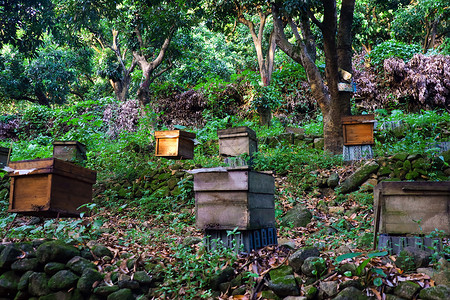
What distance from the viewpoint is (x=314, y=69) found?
27.6ft

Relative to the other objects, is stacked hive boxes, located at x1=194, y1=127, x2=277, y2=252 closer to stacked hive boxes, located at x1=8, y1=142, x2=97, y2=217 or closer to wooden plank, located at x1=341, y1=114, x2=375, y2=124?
stacked hive boxes, located at x1=8, y1=142, x2=97, y2=217

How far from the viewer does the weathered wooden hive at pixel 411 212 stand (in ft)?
10.7

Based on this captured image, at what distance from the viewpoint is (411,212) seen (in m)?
3.33

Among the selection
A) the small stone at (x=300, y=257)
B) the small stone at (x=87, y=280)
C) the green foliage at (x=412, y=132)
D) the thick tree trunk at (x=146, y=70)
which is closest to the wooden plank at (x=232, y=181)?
the small stone at (x=300, y=257)

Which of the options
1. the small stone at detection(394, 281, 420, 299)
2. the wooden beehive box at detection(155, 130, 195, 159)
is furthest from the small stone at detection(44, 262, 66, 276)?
the wooden beehive box at detection(155, 130, 195, 159)

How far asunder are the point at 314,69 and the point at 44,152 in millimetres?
7260

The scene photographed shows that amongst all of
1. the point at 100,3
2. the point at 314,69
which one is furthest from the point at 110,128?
the point at 314,69

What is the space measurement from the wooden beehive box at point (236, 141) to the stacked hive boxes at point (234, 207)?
2154 mm

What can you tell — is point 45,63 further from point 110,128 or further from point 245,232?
point 245,232

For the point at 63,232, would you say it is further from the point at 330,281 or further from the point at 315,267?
the point at 330,281

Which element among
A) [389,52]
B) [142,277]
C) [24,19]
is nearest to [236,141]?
[142,277]

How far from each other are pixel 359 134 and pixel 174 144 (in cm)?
380

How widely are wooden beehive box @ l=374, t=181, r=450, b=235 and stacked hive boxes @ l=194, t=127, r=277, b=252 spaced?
128 cm

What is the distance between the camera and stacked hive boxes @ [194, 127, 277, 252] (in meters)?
3.73
